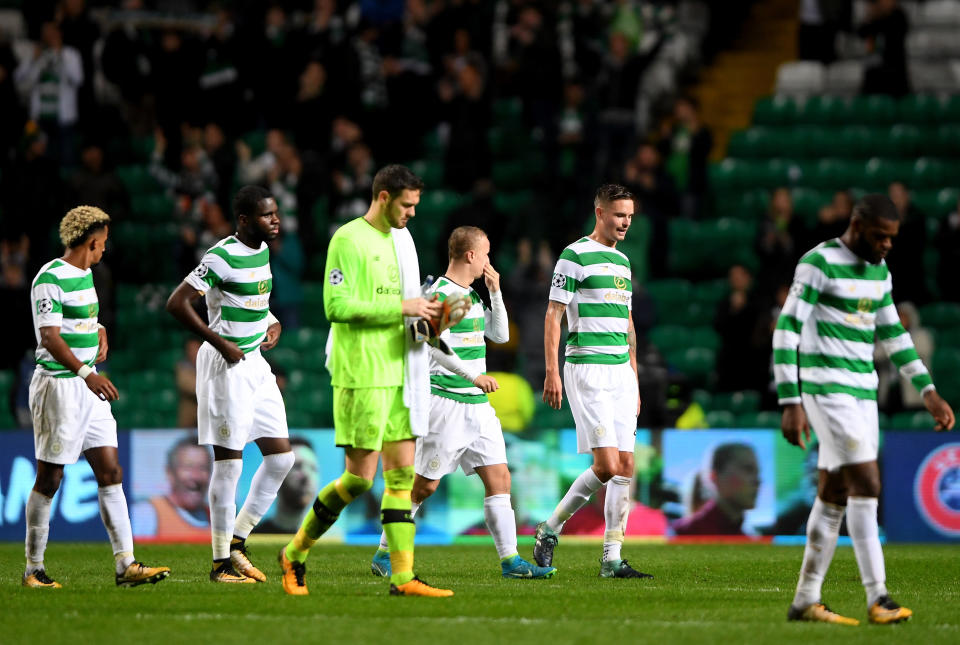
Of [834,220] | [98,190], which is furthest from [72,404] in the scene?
[98,190]

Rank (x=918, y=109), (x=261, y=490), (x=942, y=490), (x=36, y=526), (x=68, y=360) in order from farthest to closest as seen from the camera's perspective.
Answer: (x=918, y=109) < (x=942, y=490) < (x=261, y=490) < (x=36, y=526) < (x=68, y=360)

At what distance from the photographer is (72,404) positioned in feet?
29.3

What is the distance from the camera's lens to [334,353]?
8.00 m

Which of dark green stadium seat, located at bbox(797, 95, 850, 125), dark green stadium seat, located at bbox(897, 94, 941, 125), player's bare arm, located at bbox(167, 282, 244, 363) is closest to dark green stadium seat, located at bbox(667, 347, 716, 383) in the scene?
dark green stadium seat, located at bbox(797, 95, 850, 125)

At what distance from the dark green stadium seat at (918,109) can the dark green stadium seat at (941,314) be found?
10.2 ft

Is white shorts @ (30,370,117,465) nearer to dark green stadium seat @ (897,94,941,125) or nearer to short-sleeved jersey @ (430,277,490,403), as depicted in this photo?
short-sleeved jersey @ (430,277,490,403)

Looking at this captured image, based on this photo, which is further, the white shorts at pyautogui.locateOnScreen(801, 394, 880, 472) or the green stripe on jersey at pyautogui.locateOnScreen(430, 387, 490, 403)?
the green stripe on jersey at pyautogui.locateOnScreen(430, 387, 490, 403)

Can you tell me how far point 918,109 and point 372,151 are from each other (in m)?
7.10

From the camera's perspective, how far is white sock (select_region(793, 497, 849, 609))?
714 cm

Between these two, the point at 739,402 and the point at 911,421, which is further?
the point at 739,402

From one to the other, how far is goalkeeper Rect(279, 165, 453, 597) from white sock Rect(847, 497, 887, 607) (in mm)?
2321

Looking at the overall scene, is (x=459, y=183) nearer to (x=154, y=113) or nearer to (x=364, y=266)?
(x=154, y=113)

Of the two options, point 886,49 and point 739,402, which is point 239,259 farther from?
point 886,49

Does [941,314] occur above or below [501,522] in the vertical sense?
above
